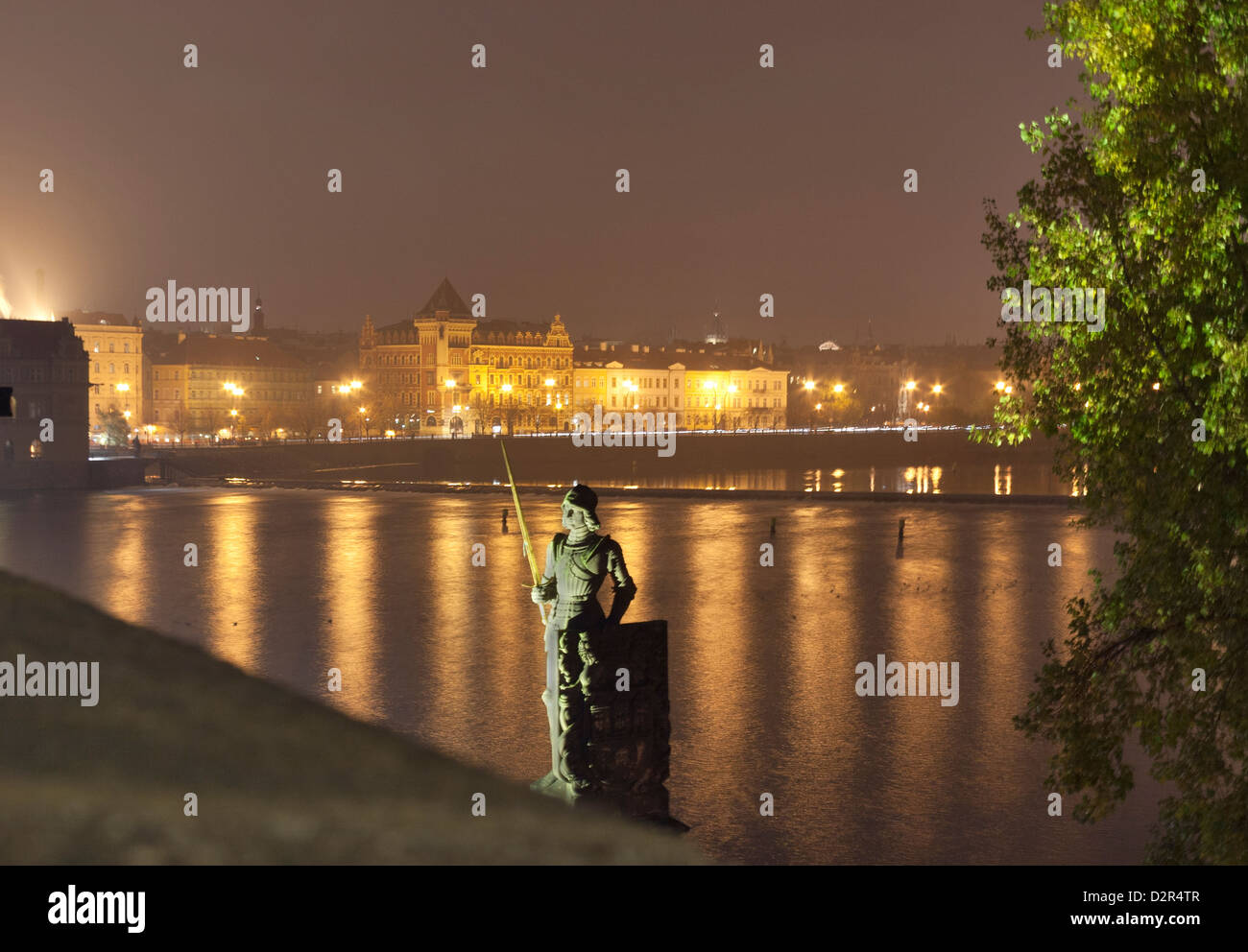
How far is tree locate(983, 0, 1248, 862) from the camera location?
773 cm

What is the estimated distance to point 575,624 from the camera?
9875 millimetres

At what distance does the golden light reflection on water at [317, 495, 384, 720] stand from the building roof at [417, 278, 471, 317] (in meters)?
114

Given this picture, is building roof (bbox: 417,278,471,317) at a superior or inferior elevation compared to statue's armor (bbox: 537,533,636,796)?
superior

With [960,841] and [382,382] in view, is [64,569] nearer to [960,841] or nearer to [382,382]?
[960,841]

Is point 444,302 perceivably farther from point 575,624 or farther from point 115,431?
point 575,624

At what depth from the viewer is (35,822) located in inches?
376

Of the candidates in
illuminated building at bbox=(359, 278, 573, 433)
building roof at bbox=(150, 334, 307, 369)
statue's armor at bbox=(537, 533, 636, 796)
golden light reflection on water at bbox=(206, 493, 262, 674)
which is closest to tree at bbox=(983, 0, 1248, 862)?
statue's armor at bbox=(537, 533, 636, 796)

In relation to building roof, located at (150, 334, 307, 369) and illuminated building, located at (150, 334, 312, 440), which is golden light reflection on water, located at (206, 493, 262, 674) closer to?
illuminated building, located at (150, 334, 312, 440)

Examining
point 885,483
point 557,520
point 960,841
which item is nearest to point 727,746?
point 960,841

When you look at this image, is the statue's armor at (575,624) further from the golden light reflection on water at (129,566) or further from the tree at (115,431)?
the tree at (115,431)

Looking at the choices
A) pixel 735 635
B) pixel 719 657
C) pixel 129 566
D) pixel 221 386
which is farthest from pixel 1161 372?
pixel 221 386

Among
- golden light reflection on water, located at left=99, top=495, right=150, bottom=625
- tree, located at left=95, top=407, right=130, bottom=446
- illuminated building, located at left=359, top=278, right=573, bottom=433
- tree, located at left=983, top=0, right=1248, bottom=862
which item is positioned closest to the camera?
tree, located at left=983, top=0, right=1248, bottom=862

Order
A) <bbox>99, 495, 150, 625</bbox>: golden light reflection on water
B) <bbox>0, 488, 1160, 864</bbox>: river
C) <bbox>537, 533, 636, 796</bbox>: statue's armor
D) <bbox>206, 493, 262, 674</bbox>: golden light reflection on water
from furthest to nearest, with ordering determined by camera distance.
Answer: <bbox>99, 495, 150, 625</bbox>: golden light reflection on water < <bbox>206, 493, 262, 674</bbox>: golden light reflection on water < <bbox>0, 488, 1160, 864</bbox>: river < <bbox>537, 533, 636, 796</bbox>: statue's armor
